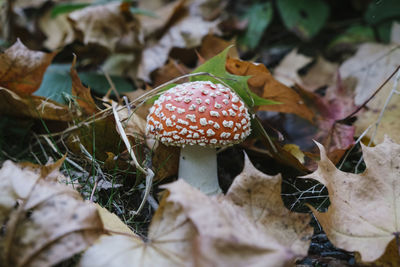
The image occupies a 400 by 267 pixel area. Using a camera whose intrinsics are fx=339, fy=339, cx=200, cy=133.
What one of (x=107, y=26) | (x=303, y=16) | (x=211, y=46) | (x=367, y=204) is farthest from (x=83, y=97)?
(x=303, y=16)

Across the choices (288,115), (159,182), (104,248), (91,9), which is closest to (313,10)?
(288,115)

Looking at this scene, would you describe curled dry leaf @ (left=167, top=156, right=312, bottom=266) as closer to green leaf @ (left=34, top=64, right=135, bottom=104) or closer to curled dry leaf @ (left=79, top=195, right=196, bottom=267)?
curled dry leaf @ (left=79, top=195, right=196, bottom=267)

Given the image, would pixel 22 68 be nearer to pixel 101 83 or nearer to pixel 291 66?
pixel 101 83

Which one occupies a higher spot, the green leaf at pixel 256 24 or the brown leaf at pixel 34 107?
the green leaf at pixel 256 24

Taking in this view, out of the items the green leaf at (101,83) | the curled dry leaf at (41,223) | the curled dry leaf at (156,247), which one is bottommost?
the green leaf at (101,83)

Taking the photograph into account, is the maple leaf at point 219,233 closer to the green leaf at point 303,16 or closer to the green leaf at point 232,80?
the green leaf at point 232,80

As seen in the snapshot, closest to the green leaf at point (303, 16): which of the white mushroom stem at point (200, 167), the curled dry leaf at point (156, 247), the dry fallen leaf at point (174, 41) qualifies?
the dry fallen leaf at point (174, 41)

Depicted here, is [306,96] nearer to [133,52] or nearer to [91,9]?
[133,52]
